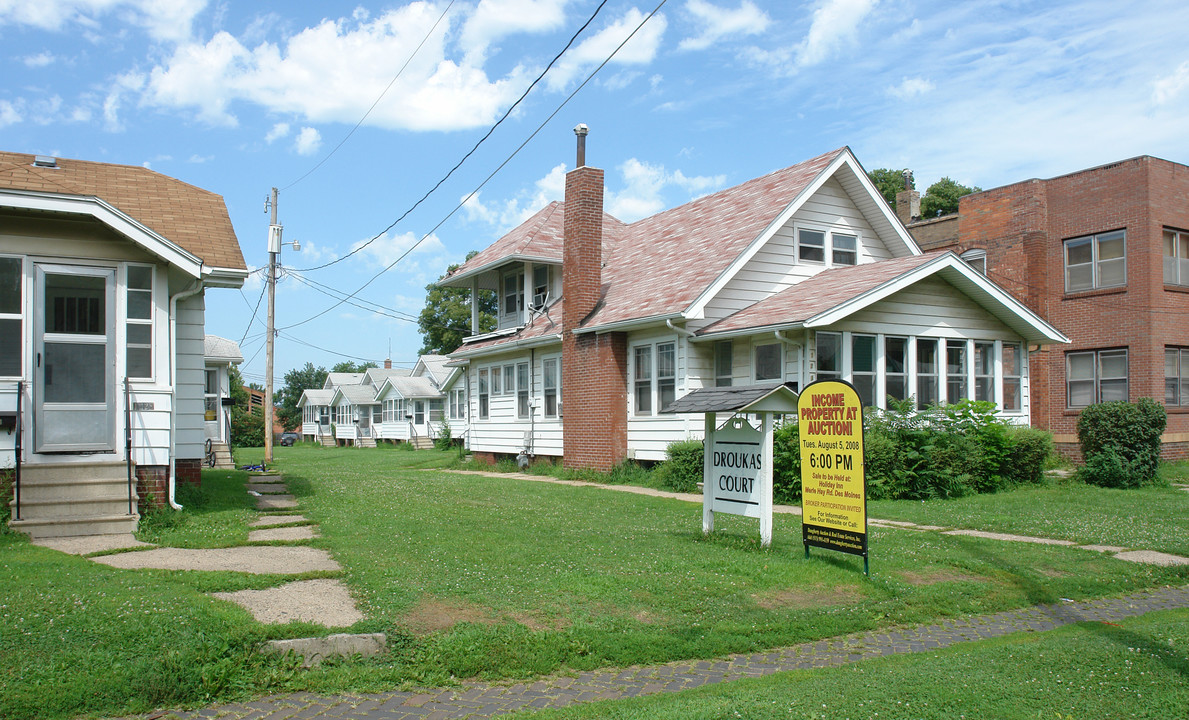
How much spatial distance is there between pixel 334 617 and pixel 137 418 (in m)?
5.80

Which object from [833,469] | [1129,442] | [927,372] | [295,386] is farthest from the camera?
[295,386]

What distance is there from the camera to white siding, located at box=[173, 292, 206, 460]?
13.0 meters

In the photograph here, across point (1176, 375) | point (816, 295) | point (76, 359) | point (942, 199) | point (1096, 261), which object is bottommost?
point (1176, 375)

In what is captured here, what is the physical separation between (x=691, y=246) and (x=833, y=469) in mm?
12850

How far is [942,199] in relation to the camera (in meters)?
52.9

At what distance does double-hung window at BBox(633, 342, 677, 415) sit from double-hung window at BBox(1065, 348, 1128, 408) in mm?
13069

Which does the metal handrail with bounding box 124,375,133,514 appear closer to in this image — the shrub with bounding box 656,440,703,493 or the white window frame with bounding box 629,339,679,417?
the shrub with bounding box 656,440,703,493

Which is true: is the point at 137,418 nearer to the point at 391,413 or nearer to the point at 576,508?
the point at 576,508

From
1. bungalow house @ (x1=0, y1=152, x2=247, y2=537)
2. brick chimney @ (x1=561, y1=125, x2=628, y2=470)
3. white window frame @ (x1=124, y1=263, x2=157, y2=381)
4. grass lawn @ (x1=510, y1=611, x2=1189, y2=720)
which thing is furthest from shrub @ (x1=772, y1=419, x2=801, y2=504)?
white window frame @ (x1=124, y1=263, x2=157, y2=381)

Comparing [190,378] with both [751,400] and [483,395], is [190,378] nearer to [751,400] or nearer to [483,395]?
[751,400]

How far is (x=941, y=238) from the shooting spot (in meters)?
28.9

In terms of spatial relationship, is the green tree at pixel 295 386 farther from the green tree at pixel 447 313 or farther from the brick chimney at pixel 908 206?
the brick chimney at pixel 908 206

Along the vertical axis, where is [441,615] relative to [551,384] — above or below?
below

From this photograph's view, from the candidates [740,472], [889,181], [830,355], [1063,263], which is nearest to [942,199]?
[889,181]
